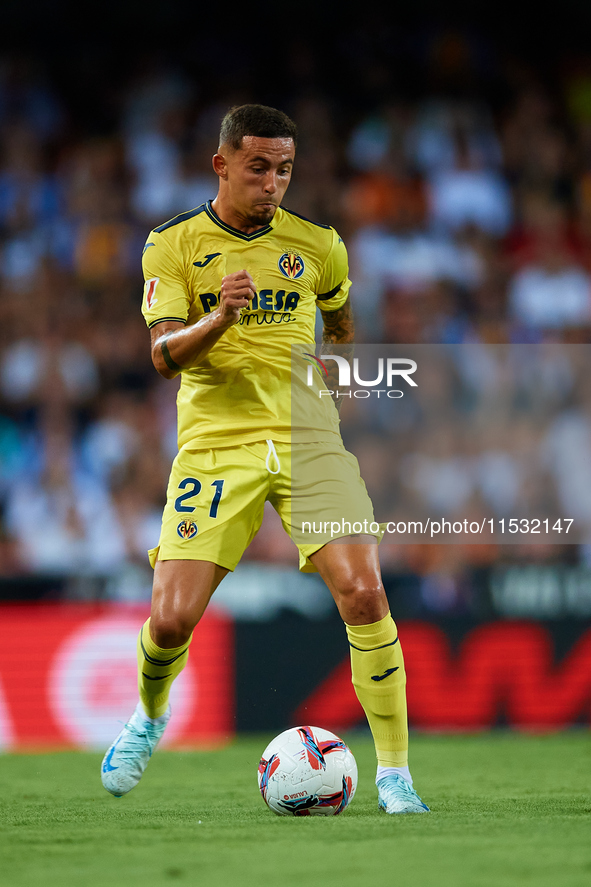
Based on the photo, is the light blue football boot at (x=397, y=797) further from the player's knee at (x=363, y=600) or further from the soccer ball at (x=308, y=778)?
the player's knee at (x=363, y=600)

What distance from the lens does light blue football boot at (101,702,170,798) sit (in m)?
4.55

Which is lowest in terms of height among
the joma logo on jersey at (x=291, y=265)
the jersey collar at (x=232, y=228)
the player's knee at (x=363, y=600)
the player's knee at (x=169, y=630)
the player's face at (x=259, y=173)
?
the player's knee at (x=169, y=630)

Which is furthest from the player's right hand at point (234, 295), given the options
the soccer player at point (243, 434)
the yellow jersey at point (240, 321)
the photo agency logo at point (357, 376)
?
the photo agency logo at point (357, 376)

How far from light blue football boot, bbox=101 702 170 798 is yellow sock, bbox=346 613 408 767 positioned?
3.17 ft

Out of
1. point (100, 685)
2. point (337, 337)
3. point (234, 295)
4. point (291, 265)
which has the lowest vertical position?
point (100, 685)

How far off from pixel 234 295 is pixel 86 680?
168 inches

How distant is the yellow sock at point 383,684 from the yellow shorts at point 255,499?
1.22 ft

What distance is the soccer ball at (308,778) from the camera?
4082 mm

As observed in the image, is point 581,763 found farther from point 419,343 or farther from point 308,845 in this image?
point 419,343

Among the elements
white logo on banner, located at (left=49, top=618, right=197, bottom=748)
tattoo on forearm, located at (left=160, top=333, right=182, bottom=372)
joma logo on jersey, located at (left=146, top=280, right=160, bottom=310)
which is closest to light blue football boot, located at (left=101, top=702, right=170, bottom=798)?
tattoo on forearm, located at (left=160, top=333, right=182, bottom=372)

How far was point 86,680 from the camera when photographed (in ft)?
24.4

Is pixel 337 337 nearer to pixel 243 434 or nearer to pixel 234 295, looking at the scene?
pixel 243 434

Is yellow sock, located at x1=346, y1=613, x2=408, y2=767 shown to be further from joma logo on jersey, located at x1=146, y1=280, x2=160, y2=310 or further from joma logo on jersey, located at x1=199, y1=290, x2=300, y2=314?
joma logo on jersey, located at x1=146, y1=280, x2=160, y2=310

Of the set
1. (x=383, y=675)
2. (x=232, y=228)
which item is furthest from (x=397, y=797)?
(x=232, y=228)
